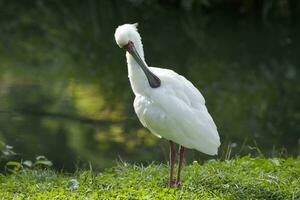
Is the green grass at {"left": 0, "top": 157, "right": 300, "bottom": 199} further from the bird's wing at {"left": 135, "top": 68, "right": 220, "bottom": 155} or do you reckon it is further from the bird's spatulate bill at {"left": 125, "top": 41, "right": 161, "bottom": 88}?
the bird's spatulate bill at {"left": 125, "top": 41, "right": 161, "bottom": 88}

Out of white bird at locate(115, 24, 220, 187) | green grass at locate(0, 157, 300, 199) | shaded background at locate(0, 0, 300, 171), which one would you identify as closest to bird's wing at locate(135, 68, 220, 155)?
white bird at locate(115, 24, 220, 187)

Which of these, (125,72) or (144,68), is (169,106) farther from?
(125,72)

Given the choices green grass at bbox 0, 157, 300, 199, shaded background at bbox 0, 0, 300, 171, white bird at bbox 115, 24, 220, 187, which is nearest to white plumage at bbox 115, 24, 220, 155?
white bird at bbox 115, 24, 220, 187

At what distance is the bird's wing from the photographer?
22.0 feet

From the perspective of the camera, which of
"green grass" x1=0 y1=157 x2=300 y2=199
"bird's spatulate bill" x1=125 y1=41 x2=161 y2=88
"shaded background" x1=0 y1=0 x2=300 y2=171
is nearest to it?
"green grass" x1=0 y1=157 x2=300 y2=199

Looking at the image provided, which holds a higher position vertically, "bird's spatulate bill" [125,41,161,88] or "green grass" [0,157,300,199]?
"bird's spatulate bill" [125,41,161,88]

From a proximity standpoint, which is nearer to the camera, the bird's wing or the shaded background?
the bird's wing

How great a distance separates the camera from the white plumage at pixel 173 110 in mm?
6707

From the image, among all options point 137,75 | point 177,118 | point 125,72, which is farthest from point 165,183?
point 125,72

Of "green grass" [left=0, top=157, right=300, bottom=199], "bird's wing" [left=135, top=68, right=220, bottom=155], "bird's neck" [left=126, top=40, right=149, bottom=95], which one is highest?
"bird's neck" [left=126, top=40, right=149, bottom=95]

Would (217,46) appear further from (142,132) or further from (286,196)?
(286,196)

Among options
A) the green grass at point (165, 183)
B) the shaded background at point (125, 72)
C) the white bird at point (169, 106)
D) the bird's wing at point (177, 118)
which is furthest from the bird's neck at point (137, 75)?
the shaded background at point (125, 72)

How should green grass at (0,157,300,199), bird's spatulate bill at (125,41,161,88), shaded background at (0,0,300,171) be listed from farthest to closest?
shaded background at (0,0,300,171) → bird's spatulate bill at (125,41,161,88) → green grass at (0,157,300,199)

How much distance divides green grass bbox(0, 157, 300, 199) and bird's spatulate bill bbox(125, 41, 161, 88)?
96 centimetres
